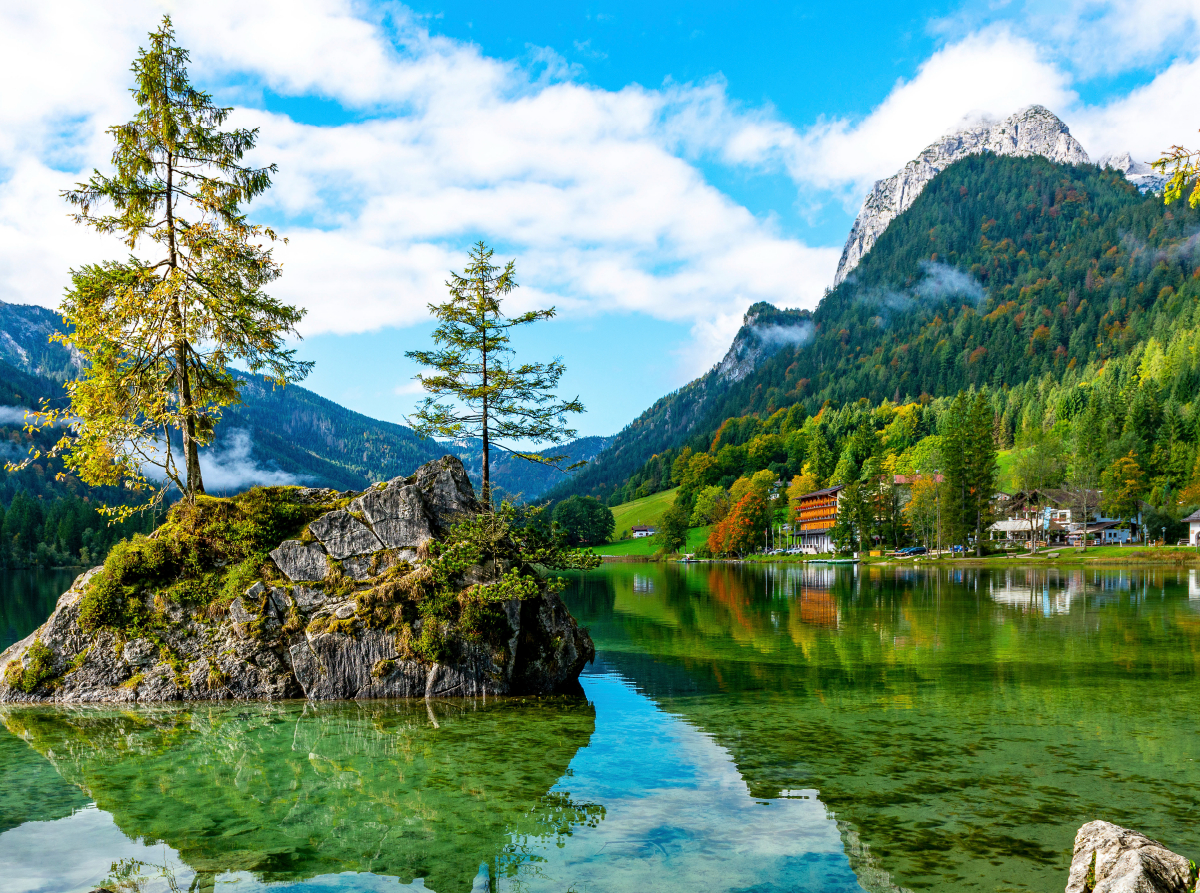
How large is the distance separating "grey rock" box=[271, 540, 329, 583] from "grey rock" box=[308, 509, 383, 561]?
12.6 inches

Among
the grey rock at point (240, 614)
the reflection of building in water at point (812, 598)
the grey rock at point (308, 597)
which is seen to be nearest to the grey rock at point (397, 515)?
the grey rock at point (308, 597)

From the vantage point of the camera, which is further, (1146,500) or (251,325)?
(1146,500)

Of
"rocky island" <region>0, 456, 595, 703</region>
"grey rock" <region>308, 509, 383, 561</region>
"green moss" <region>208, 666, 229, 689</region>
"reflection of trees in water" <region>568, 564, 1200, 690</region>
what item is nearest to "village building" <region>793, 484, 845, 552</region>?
"reflection of trees in water" <region>568, 564, 1200, 690</region>

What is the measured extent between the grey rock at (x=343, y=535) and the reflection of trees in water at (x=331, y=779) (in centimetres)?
427

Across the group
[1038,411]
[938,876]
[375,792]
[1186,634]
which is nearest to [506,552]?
[375,792]

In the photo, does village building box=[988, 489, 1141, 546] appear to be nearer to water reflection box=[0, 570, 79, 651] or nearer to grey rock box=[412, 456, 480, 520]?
grey rock box=[412, 456, 480, 520]

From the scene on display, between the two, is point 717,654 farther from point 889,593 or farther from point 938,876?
point 889,593

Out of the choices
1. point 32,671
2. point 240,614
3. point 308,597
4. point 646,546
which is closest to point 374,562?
point 308,597

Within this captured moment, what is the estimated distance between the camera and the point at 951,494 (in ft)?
341

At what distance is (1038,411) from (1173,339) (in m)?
39.1

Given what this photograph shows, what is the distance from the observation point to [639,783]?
12.5 meters

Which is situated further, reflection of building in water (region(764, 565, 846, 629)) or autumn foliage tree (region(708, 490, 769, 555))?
autumn foliage tree (region(708, 490, 769, 555))

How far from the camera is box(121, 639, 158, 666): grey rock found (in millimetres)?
19453

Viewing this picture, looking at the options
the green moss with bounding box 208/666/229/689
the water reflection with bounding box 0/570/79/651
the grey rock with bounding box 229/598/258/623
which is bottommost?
the water reflection with bounding box 0/570/79/651
